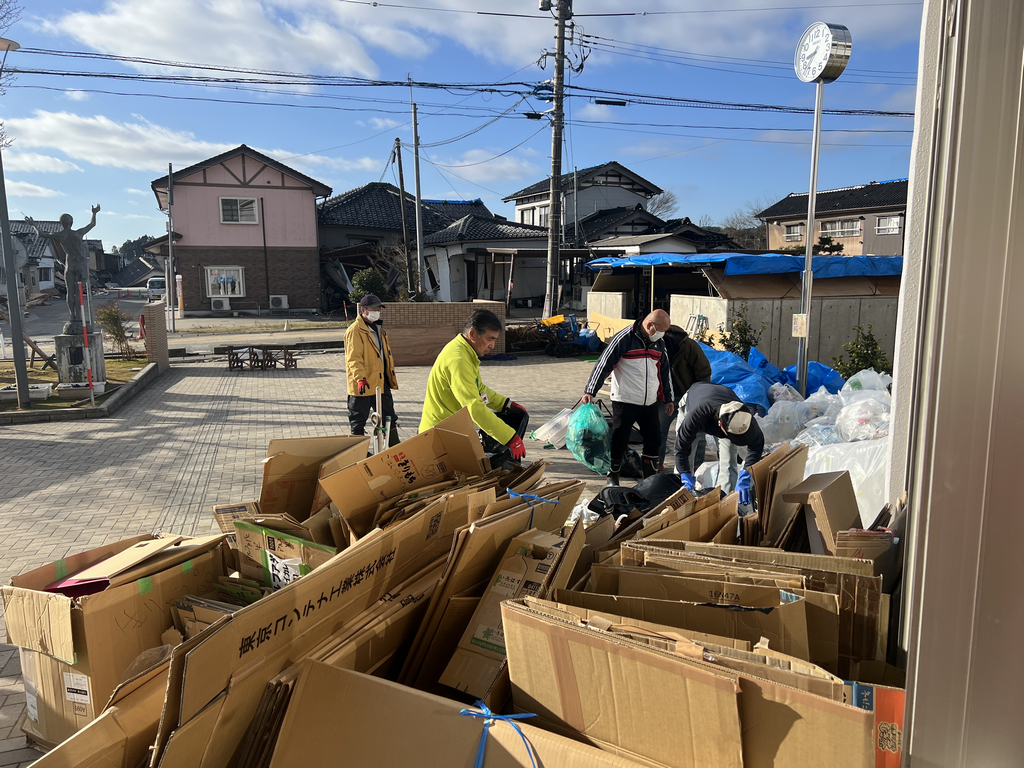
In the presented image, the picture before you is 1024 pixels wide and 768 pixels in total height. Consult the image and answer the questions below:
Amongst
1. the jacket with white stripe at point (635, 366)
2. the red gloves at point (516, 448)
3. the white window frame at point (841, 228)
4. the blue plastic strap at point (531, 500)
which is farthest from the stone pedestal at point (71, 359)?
the white window frame at point (841, 228)

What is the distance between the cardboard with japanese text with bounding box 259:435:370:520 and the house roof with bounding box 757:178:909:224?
3220 centimetres

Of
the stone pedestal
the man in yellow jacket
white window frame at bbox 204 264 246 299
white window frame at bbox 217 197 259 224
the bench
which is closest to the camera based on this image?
the man in yellow jacket

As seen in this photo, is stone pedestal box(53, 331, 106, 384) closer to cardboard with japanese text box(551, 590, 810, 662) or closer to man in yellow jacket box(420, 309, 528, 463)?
man in yellow jacket box(420, 309, 528, 463)

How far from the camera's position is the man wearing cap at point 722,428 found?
16.3 feet

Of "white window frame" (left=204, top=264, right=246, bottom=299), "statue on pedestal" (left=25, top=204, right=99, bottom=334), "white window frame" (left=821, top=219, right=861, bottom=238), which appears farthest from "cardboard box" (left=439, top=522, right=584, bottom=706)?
"white window frame" (left=821, top=219, right=861, bottom=238)

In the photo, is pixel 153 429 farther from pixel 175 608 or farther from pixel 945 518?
pixel 945 518

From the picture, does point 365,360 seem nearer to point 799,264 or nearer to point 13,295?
point 13,295

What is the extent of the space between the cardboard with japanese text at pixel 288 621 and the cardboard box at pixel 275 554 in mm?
383

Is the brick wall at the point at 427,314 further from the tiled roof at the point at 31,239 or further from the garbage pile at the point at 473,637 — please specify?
the tiled roof at the point at 31,239

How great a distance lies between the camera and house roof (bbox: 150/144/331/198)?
30203 millimetres

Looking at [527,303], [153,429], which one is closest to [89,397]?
[153,429]

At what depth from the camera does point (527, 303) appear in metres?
30.4

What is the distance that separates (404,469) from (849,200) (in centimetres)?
3602

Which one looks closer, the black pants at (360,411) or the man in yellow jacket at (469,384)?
the man in yellow jacket at (469,384)
